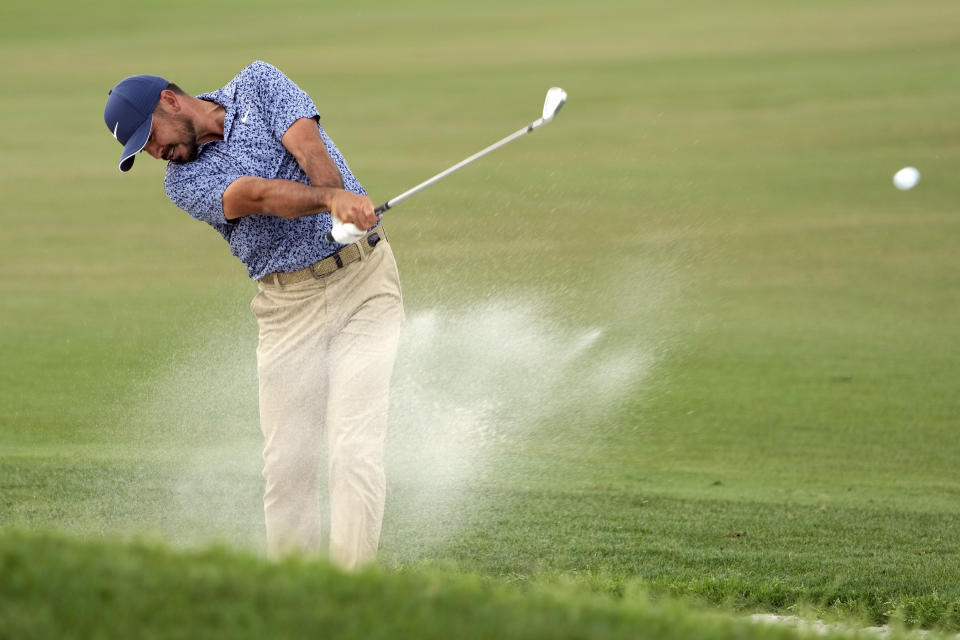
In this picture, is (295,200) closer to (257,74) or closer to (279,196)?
(279,196)

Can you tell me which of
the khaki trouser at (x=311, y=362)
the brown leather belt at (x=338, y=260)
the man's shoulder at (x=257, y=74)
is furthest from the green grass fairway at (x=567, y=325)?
the man's shoulder at (x=257, y=74)

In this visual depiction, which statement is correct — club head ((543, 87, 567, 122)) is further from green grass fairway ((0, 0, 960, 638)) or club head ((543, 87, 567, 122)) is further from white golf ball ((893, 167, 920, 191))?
white golf ball ((893, 167, 920, 191))

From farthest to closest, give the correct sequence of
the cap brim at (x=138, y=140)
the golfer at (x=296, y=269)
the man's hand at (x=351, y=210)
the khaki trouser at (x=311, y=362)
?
the khaki trouser at (x=311, y=362) < the cap brim at (x=138, y=140) < the golfer at (x=296, y=269) < the man's hand at (x=351, y=210)

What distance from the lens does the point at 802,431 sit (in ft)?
29.1

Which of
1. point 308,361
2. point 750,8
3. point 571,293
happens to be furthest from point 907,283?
point 750,8

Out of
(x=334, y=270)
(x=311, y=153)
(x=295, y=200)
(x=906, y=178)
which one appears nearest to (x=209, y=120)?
(x=311, y=153)

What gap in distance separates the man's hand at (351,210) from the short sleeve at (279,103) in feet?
1.31

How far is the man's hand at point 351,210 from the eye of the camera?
4.40 m

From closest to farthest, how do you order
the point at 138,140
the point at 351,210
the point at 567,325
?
the point at 351,210, the point at 138,140, the point at 567,325

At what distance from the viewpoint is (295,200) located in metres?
4.45

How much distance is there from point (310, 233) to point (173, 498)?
254 cm

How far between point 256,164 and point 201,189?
195 millimetres

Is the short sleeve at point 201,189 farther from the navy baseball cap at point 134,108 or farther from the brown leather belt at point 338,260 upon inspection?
the brown leather belt at point 338,260

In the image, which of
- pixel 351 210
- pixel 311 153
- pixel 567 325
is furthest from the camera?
pixel 567 325
